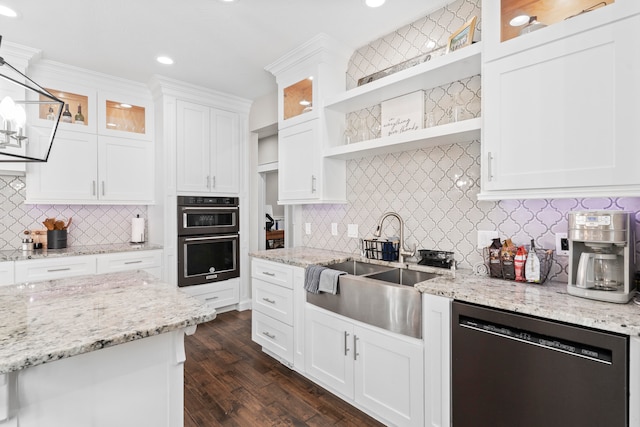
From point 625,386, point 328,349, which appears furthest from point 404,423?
point 625,386

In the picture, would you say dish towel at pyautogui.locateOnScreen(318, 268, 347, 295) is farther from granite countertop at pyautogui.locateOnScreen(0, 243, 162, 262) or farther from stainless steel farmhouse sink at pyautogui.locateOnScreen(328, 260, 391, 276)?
granite countertop at pyautogui.locateOnScreen(0, 243, 162, 262)

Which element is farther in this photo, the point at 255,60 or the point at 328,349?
the point at 255,60

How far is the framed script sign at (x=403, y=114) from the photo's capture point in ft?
7.84

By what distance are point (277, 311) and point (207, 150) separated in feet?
7.33

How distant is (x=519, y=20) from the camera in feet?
5.59

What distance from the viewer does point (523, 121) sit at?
1.62 meters

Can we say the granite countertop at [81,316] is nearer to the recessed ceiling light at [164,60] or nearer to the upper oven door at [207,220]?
the upper oven door at [207,220]

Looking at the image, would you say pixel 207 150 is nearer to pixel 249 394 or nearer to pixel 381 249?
pixel 381 249

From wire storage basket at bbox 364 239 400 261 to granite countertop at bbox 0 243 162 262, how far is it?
7.85 feet

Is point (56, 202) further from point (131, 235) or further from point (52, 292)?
point (52, 292)

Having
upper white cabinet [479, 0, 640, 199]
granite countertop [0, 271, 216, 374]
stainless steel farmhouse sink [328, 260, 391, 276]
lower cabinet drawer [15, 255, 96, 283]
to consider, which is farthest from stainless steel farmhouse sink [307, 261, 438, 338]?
lower cabinet drawer [15, 255, 96, 283]

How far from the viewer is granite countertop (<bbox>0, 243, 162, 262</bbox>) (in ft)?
9.39

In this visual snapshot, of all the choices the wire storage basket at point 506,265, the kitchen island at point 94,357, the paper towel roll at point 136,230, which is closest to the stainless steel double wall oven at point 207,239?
the paper towel roll at point 136,230

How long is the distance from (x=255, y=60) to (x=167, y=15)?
0.90m
